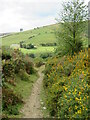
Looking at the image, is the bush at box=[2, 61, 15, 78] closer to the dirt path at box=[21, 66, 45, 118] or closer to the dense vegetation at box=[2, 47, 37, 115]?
the dense vegetation at box=[2, 47, 37, 115]

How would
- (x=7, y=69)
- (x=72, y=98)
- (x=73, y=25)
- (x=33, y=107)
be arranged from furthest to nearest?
1. (x=73, y=25)
2. (x=7, y=69)
3. (x=33, y=107)
4. (x=72, y=98)

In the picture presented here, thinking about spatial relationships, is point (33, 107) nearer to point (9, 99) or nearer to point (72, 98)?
point (9, 99)

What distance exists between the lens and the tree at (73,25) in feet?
70.1

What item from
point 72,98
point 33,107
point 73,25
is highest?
point 73,25

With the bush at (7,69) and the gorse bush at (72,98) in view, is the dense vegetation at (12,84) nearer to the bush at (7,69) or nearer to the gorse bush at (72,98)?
the bush at (7,69)

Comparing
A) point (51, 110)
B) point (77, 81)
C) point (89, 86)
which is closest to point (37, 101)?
point (51, 110)

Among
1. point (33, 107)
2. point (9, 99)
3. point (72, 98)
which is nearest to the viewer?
point (72, 98)

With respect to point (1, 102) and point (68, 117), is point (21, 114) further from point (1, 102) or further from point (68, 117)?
point (68, 117)

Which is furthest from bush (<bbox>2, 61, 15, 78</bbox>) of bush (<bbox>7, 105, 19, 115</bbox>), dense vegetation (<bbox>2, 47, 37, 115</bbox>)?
bush (<bbox>7, 105, 19, 115</bbox>)

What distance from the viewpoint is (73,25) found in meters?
21.4

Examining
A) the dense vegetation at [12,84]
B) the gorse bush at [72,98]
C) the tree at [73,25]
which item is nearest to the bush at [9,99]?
the dense vegetation at [12,84]

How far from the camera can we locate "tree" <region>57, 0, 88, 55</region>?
21359 millimetres

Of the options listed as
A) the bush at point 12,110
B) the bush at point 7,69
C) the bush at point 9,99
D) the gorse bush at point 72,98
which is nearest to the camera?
the gorse bush at point 72,98

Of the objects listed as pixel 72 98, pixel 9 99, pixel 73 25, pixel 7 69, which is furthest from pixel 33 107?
pixel 73 25
